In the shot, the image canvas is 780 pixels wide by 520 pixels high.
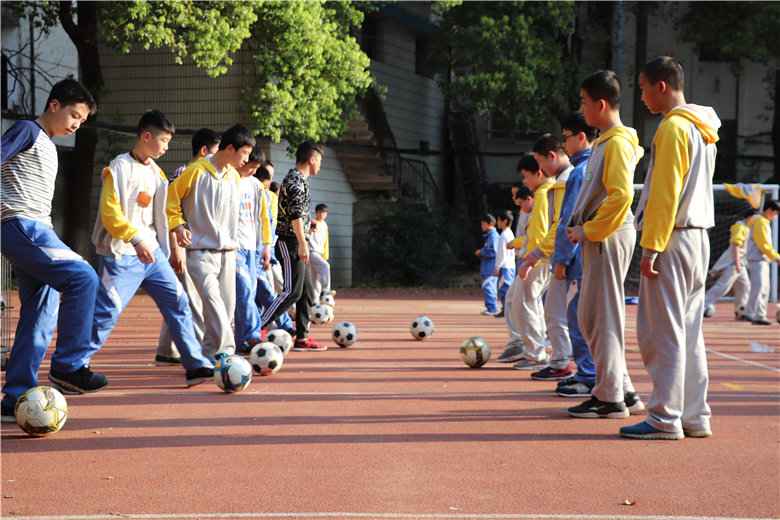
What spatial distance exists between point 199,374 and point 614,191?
3805 millimetres

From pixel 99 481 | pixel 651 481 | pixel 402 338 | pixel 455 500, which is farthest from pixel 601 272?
pixel 402 338

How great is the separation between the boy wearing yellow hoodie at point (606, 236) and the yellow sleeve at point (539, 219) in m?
2.44

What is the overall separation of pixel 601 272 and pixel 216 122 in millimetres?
20791

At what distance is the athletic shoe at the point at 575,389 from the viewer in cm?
835

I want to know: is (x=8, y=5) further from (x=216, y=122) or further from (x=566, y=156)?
(x=566, y=156)

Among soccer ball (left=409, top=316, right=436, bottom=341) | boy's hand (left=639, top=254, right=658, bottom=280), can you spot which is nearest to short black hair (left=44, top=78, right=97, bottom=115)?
boy's hand (left=639, top=254, right=658, bottom=280)

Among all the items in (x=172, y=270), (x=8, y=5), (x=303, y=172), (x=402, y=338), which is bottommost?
(x=402, y=338)

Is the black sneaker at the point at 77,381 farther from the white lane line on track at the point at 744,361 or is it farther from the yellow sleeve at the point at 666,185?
the white lane line on track at the point at 744,361

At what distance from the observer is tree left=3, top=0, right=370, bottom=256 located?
789 inches

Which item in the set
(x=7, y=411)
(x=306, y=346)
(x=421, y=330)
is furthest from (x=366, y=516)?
(x=421, y=330)

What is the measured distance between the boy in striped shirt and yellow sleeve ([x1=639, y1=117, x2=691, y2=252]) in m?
3.57

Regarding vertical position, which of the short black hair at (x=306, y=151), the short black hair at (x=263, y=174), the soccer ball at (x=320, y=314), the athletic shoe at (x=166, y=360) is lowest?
the soccer ball at (x=320, y=314)

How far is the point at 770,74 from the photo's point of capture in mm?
36250

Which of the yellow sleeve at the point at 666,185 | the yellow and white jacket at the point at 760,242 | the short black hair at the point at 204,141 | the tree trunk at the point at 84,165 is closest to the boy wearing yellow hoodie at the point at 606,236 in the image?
the yellow sleeve at the point at 666,185
